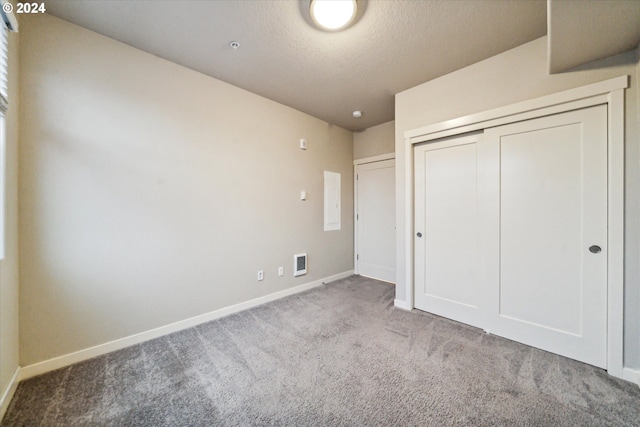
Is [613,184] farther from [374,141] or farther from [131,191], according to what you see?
[131,191]

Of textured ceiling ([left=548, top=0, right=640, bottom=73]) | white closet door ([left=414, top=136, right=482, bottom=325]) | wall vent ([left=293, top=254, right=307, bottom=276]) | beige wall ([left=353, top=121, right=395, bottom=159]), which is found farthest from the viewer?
beige wall ([left=353, top=121, right=395, bottom=159])

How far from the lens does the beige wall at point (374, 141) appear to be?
402 cm

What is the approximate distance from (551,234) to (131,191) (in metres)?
3.72

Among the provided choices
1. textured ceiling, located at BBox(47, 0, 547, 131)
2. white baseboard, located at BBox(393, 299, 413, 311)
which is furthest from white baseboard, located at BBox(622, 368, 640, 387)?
textured ceiling, located at BBox(47, 0, 547, 131)

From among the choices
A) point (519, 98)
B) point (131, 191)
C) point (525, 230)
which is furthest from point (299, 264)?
point (519, 98)

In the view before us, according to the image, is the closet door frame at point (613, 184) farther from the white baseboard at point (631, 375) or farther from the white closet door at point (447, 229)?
the white closet door at point (447, 229)

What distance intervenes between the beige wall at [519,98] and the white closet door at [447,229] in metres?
0.22

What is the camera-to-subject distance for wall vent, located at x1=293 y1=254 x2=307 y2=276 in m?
3.53

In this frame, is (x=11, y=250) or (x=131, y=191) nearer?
(x=11, y=250)

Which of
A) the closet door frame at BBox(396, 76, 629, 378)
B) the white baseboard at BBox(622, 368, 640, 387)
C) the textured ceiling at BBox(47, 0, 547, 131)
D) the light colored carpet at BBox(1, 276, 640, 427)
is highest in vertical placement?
the textured ceiling at BBox(47, 0, 547, 131)

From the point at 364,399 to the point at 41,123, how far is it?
306 centimetres

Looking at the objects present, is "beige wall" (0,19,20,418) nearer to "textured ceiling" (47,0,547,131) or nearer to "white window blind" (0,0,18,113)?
"white window blind" (0,0,18,113)

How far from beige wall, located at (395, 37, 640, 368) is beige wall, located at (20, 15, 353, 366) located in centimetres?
164

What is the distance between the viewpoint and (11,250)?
1.64m
